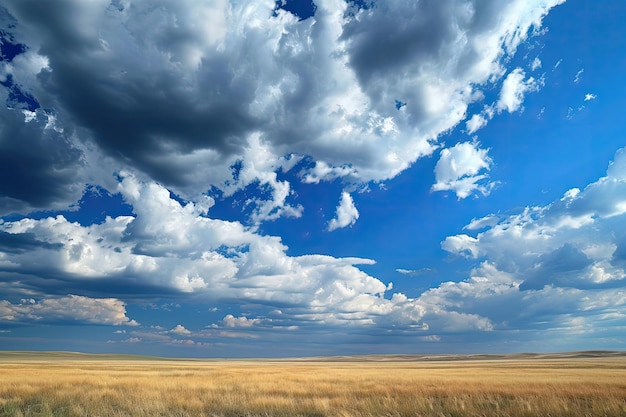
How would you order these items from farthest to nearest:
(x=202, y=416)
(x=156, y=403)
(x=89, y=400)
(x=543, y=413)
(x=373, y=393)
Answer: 1. (x=373, y=393)
2. (x=89, y=400)
3. (x=156, y=403)
4. (x=543, y=413)
5. (x=202, y=416)

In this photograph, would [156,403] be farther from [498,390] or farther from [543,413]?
[498,390]

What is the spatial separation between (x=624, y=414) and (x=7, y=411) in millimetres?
25994

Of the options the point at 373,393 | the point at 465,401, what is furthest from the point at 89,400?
the point at 465,401

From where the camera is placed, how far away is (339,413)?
650 inches

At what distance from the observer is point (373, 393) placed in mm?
24688

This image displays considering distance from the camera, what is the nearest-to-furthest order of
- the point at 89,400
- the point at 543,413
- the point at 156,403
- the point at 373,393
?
1. the point at 543,413
2. the point at 156,403
3. the point at 89,400
4. the point at 373,393

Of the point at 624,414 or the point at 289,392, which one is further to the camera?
the point at 289,392

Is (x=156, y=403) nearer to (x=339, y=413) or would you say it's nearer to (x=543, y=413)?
(x=339, y=413)

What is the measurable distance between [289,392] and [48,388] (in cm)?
1556

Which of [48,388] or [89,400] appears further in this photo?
[48,388]

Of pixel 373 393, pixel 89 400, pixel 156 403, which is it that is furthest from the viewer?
pixel 373 393

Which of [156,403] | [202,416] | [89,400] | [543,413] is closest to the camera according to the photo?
[202,416]

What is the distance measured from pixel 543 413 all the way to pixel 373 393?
10123 millimetres

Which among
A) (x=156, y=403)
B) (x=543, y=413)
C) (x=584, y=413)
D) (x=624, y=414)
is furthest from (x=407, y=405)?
(x=156, y=403)
